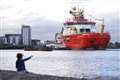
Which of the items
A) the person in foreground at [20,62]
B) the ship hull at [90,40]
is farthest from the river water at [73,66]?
the person in foreground at [20,62]

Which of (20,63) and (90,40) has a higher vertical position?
(20,63)

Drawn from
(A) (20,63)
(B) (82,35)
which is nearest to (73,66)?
(A) (20,63)

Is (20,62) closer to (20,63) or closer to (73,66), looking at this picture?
(20,63)

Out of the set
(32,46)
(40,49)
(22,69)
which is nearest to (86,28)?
(40,49)

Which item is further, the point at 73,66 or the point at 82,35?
the point at 82,35

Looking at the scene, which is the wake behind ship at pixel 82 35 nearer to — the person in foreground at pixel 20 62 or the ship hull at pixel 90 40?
the ship hull at pixel 90 40

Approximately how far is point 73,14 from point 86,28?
326 inches

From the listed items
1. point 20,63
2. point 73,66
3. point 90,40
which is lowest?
point 90,40

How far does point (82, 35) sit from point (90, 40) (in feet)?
5.20

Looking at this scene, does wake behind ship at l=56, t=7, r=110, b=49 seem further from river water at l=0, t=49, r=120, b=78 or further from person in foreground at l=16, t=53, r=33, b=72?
person in foreground at l=16, t=53, r=33, b=72

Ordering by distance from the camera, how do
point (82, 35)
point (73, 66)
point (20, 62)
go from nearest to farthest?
1. point (20, 62)
2. point (73, 66)
3. point (82, 35)

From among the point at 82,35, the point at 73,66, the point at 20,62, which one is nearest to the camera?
the point at 20,62

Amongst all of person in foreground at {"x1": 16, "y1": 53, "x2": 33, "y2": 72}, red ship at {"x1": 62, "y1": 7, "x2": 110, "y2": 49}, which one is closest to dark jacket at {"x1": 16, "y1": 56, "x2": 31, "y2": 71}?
person in foreground at {"x1": 16, "y1": 53, "x2": 33, "y2": 72}

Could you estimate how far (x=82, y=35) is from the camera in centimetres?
7056
